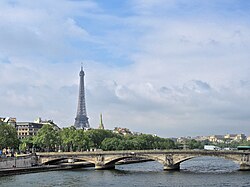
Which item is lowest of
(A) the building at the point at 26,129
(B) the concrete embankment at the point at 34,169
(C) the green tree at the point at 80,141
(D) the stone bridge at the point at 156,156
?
(B) the concrete embankment at the point at 34,169

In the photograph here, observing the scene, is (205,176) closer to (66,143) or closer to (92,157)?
(92,157)

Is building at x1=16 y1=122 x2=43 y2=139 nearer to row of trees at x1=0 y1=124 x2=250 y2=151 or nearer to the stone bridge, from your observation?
row of trees at x1=0 y1=124 x2=250 y2=151

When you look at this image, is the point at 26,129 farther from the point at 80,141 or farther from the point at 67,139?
the point at 80,141

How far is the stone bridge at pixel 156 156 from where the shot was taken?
77562 millimetres

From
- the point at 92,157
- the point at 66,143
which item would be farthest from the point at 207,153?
the point at 66,143

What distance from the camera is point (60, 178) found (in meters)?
65.1

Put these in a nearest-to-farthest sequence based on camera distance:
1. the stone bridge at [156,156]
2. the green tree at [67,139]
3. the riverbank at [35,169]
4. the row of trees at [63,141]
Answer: the riverbank at [35,169] < the stone bridge at [156,156] < the row of trees at [63,141] < the green tree at [67,139]

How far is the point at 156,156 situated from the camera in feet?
271

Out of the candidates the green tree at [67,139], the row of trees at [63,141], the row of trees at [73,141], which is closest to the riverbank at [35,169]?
the row of trees at [63,141]

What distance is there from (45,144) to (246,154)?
167 ft

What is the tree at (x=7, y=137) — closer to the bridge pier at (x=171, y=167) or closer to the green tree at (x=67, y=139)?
the green tree at (x=67, y=139)

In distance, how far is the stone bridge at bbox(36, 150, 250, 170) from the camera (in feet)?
254

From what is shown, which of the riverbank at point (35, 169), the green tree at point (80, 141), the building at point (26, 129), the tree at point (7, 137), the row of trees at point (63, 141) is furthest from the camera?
the building at point (26, 129)

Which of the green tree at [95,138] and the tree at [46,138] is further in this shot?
Answer: the green tree at [95,138]
